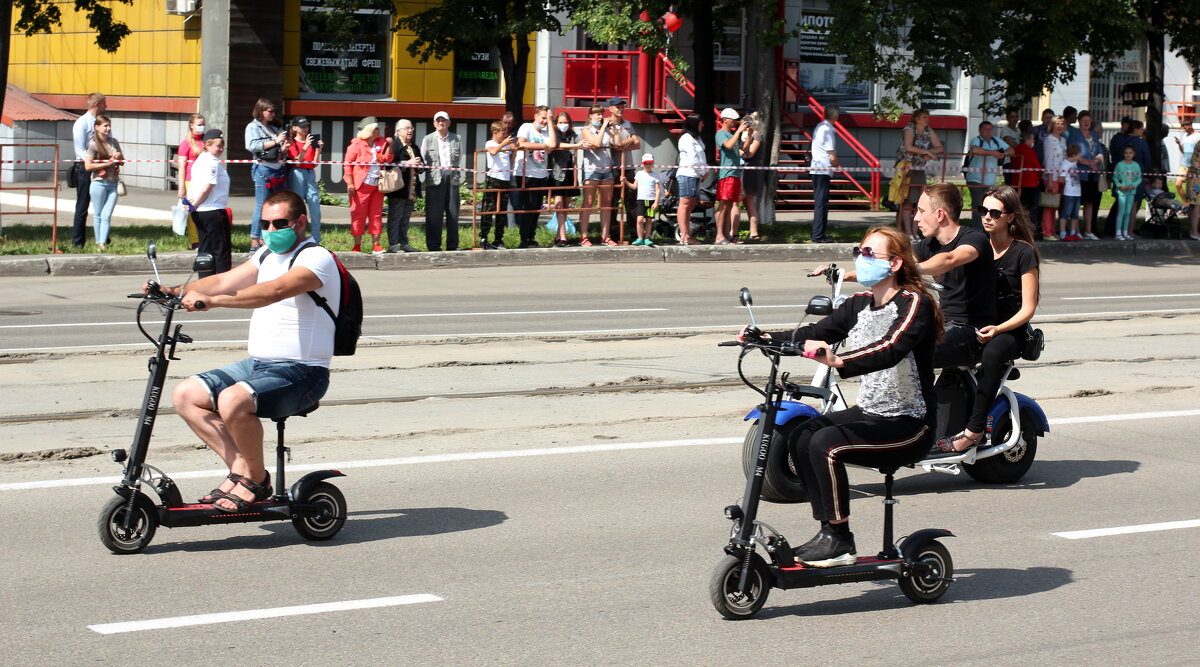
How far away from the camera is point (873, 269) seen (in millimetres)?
6180

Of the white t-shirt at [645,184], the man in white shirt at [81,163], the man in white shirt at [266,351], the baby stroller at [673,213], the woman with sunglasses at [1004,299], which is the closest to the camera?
the man in white shirt at [266,351]

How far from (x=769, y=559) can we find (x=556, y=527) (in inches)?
60.9

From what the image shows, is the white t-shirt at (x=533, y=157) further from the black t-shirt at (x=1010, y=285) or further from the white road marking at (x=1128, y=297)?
the black t-shirt at (x=1010, y=285)

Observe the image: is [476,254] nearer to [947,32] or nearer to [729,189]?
[729,189]

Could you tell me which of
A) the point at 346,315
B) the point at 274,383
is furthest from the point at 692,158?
the point at 274,383

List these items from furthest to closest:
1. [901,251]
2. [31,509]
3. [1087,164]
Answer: [1087,164], [31,509], [901,251]

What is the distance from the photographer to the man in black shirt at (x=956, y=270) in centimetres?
847

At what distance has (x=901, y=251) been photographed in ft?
20.5

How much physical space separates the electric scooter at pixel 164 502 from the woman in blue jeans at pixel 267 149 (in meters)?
12.0

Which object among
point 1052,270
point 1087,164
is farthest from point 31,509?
point 1087,164

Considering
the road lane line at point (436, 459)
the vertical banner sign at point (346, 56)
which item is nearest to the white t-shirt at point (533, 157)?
the vertical banner sign at point (346, 56)

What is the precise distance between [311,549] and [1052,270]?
1672 cm

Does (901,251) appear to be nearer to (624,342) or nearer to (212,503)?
(212,503)

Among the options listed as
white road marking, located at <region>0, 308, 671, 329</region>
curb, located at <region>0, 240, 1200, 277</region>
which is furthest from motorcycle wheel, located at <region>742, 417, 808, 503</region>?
curb, located at <region>0, 240, 1200, 277</region>
